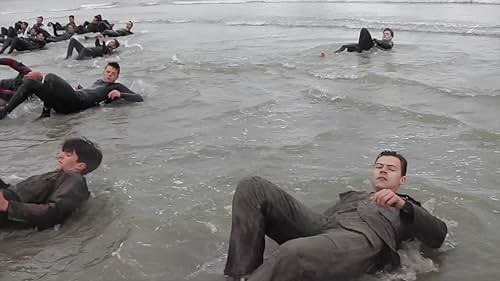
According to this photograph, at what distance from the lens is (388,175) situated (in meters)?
4.54

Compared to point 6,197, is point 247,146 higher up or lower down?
lower down

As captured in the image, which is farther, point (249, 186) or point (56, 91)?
point (56, 91)

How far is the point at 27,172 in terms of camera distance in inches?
269

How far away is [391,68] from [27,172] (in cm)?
913

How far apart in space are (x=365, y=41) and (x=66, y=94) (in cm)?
932

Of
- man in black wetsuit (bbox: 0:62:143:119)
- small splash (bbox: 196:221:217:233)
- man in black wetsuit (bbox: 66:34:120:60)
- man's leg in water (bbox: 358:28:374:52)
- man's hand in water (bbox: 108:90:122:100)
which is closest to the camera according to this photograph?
small splash (bbox: 196:221:217:233)

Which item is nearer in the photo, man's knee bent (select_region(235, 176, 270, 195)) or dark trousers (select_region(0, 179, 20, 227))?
man's knee bent (select_region(235, 176, 270, 195))

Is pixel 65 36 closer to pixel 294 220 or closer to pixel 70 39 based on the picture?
pixel 70 39

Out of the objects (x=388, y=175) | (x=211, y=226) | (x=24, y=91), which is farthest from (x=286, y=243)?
(x=24, y=91)

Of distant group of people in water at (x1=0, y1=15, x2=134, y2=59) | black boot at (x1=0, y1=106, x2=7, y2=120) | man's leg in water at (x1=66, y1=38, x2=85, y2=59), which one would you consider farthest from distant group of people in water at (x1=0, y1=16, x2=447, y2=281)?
distant group of people in water at (x1=0, y1=15, x2=134, y2=59)

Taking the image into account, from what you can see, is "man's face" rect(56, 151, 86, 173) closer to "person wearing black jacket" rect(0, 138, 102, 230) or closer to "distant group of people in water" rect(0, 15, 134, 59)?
"person wearing black jacket" rect(0, 138, 102, 230)

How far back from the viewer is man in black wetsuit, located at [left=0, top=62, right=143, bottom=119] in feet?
30.0

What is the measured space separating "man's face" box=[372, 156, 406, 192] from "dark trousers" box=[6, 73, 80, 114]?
647cm

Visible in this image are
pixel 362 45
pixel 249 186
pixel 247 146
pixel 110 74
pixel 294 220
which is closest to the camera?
pixel 249 186
